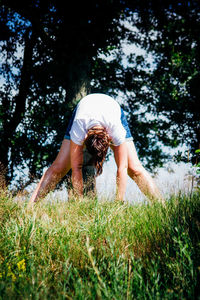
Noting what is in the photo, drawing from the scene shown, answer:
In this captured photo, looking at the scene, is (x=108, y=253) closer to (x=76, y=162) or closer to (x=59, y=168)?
(x=76, y=162)

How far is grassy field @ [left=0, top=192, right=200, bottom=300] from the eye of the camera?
137cm

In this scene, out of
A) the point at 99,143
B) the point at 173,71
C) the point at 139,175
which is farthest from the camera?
the point at 173,71

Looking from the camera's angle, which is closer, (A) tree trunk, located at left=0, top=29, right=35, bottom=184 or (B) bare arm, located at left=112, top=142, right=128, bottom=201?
(B) bare arm, located at left=112, top=142, right=128, bottom=201

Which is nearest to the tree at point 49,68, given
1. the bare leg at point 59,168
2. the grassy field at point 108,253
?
the bare leg at point 59,168

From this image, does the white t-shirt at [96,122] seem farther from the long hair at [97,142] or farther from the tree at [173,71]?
the tree at [173,71]

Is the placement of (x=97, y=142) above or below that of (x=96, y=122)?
below

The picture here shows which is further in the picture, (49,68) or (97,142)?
(49,68)

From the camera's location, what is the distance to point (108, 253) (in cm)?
172

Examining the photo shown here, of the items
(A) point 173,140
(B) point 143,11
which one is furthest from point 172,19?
(A) point 173,140

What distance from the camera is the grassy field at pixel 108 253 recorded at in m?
1.37

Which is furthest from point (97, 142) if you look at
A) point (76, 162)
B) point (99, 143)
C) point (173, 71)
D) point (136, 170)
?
point (173, 71)

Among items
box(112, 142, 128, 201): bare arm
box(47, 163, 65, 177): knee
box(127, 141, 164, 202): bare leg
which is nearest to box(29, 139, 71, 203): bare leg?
box(47, 163, 65, 177): knee

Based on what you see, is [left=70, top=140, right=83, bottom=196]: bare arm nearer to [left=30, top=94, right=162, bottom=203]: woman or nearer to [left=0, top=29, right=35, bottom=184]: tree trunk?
[left=30, top=94, right=162, bottom=203]: woman

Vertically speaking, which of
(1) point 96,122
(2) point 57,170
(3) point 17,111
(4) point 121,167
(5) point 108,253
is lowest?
(5) point 108,253
